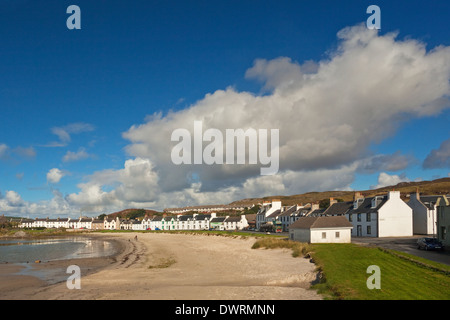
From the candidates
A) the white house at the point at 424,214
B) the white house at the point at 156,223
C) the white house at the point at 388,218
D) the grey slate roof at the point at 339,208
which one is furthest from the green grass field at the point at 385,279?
the white house at the point at 156,223

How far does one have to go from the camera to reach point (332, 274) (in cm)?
2253

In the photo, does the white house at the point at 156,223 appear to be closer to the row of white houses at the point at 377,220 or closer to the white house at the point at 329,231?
the row of white houses at the point at 377,220

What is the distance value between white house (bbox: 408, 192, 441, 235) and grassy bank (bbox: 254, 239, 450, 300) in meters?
34.0

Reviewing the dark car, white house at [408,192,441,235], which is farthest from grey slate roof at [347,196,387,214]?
the dark car

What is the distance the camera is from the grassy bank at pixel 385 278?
16453mm

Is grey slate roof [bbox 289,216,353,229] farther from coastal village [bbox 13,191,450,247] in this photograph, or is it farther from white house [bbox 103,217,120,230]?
white house [bbox 103,217,120,230]

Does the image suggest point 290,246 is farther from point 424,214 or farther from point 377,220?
point 424,214

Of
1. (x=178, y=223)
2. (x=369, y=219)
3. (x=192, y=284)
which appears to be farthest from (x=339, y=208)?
(x=178, y=223)

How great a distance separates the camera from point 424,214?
60375 mm

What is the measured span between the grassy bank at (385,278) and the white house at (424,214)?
34003 millimetres

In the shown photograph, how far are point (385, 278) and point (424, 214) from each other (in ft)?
156

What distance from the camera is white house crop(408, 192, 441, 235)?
194 ft
